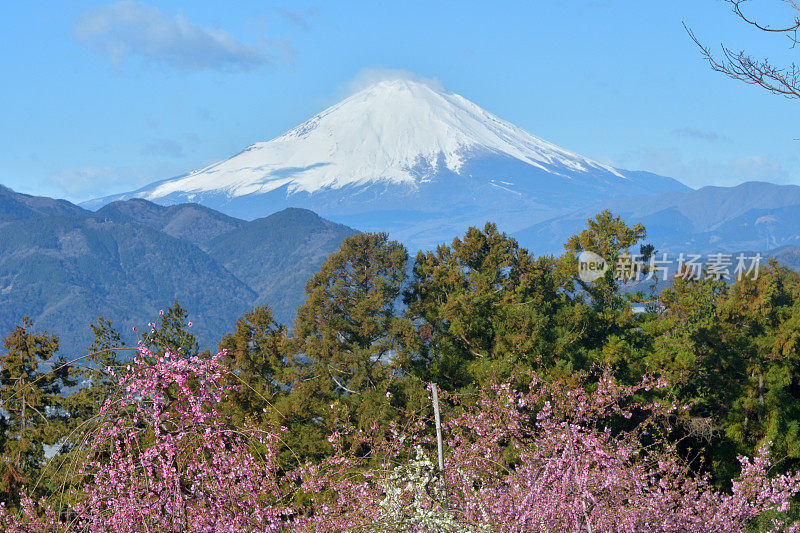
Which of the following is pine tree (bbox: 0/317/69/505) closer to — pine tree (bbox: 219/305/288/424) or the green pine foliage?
the green pine foliage

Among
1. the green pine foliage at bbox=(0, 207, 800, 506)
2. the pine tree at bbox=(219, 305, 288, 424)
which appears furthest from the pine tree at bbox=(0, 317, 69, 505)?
the pine tree at bbox=(219, 305, 288, 424)

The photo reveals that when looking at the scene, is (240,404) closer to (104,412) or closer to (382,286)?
(382,286)

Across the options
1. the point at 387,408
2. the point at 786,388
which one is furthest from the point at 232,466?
the point at 786,388

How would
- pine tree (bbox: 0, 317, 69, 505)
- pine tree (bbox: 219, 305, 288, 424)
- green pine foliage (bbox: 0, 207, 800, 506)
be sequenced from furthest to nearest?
pine tree (bbox: 219, 305, 288, 424) → green pine foliage (bbox: 0, 207, 800, 506) → pine tree (bbox: 0, 317, 69, 505)

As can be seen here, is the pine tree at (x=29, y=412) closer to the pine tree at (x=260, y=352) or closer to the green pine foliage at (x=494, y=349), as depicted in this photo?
the green pine foliage at (x=494, y=349)

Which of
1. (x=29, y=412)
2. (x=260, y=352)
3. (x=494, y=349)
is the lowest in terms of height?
(x=29, y=412)

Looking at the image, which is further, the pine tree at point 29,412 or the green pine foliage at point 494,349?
the green pine foliage at point 494,349

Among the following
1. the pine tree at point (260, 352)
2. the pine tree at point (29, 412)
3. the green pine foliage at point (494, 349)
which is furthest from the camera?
the pine tree at point (260, 352)

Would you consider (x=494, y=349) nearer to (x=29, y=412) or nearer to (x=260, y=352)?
(x=260, y=352)

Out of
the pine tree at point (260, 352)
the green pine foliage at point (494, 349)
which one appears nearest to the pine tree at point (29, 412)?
the green pine foliage at point (494, 349)

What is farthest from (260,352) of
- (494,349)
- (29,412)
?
(29,412)

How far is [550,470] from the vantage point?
930 centimetres

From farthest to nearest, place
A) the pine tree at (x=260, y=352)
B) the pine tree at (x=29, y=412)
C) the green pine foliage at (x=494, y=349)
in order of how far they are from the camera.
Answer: the pine tree at (x=260, y=352) < the green pine foliage at (x=494, y=349) < the pine tree at (x=29, y=412)

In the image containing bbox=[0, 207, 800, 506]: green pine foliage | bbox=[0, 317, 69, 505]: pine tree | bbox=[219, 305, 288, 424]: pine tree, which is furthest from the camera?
bbox=[219, 305, 288, 424]: pine tree
